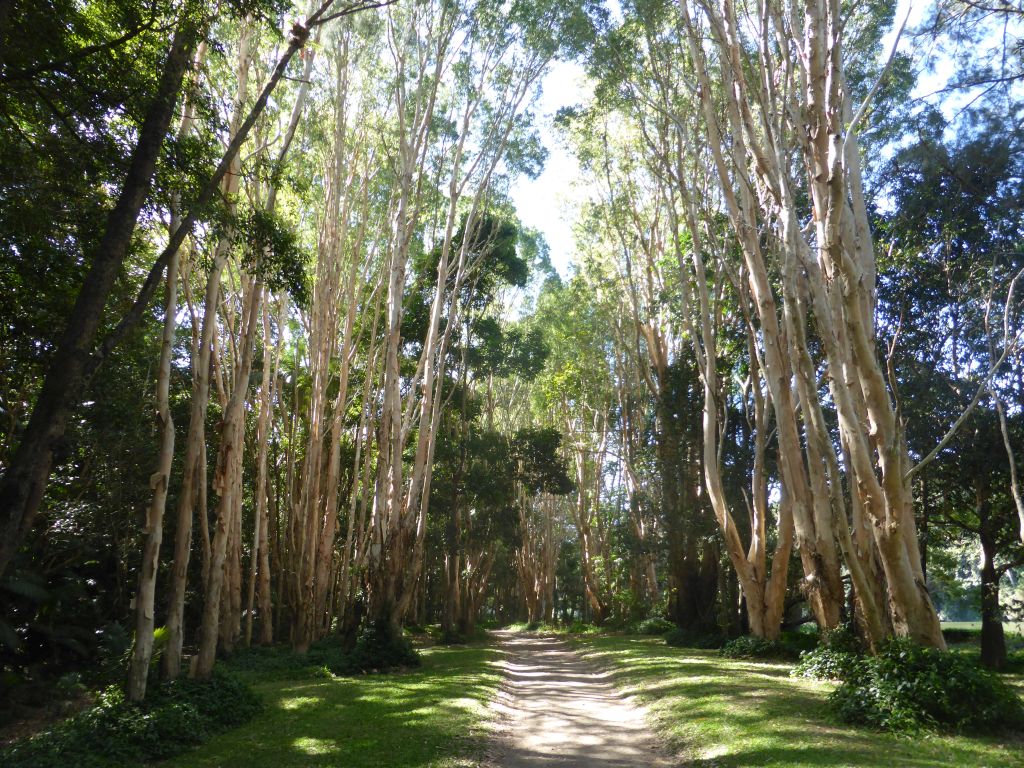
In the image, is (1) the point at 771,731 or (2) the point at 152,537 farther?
(2) the point at 152,537

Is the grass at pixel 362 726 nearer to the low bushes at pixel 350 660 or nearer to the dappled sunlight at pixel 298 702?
the dappled sunlight at pixel 298 702

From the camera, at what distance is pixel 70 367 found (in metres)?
5.46

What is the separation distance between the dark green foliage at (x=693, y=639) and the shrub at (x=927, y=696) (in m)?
10.1

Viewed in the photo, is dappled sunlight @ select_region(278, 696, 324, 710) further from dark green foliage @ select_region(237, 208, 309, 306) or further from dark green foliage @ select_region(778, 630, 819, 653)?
dark green foliage @ select_region(778, 630, 819, 653)

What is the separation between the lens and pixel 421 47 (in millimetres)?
16062

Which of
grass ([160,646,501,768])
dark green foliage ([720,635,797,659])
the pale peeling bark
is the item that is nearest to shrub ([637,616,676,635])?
dark green foliage ([720,635,797,659])

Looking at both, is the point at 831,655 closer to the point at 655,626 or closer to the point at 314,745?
the point at 314,745

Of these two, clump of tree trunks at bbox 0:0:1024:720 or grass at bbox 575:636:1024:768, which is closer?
grass at bbox 575:636:1024:768

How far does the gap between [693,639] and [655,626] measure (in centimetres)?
642

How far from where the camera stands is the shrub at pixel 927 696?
6848 millimetres

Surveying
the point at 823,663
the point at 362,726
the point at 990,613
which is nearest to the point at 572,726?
the point at 362,726

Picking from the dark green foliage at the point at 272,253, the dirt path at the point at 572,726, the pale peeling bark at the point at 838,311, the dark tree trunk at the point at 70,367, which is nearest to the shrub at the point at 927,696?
the pale peeling bark at the point at 838,311

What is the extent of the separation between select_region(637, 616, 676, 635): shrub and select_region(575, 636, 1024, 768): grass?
483 inches

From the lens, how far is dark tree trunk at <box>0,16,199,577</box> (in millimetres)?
5113
